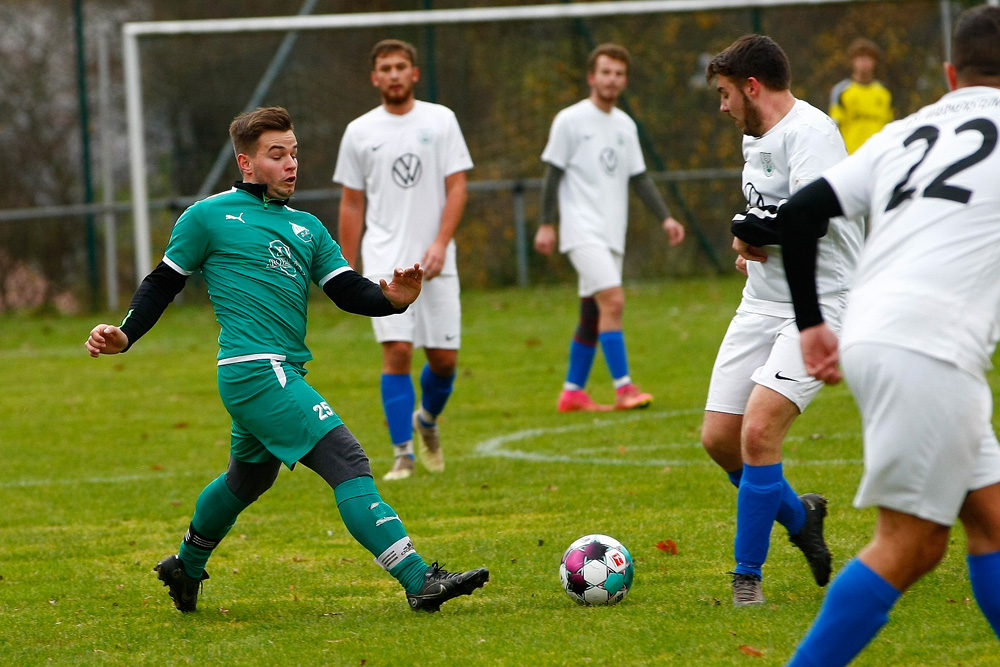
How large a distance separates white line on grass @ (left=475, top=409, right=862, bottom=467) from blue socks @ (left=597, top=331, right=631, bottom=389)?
0.37m

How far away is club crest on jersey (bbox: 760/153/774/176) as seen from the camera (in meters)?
4.84

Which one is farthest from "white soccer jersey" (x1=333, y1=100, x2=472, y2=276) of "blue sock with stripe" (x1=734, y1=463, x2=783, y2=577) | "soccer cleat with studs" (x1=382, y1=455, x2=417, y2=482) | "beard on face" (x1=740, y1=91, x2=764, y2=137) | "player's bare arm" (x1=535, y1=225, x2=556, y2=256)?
"blue sock with stripe" (x1=734, y1=463, x2=783, y2=577)

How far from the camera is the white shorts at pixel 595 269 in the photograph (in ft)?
32.4

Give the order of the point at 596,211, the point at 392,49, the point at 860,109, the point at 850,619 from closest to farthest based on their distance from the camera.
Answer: the point at 850,619
the point at 392,49
the point at 596,211
the point at 860,109

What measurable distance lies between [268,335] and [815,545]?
2.23 m

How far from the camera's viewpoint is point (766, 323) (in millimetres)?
4898

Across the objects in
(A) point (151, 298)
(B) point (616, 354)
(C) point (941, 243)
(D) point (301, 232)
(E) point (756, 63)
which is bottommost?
(B) point (616, 354)

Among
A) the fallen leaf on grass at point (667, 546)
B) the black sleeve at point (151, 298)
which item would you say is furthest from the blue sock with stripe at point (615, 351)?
the black sleeve at point (151, 298)

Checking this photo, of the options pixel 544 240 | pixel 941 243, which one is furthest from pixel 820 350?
pixel 544 240

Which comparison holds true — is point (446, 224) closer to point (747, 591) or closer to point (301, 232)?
point (301, 232)

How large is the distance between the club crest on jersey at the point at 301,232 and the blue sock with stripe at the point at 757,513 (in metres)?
1.88

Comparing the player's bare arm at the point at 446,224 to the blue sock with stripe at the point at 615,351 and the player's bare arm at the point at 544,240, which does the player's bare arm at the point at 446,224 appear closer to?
the player's bare arm at the point at 544,240

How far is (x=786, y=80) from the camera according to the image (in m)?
4.84

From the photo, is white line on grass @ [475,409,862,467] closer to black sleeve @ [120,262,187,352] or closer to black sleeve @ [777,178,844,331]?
black sleeve @ [120,262,187,352]
